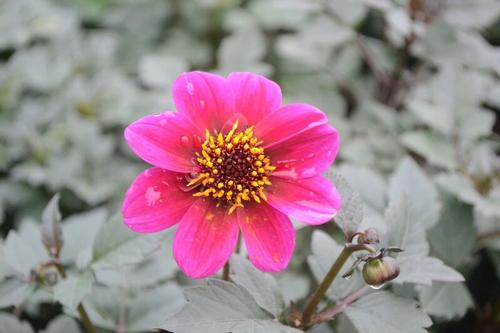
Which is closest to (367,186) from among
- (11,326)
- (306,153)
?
(306,153)

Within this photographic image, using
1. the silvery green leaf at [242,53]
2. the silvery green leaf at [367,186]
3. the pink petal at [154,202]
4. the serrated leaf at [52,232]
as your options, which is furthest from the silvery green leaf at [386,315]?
the silvery green leaf at [242,53]

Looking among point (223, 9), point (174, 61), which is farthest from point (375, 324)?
point (223, 9)

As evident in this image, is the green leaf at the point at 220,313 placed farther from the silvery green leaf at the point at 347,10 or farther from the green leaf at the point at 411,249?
the silvery green leaf at the point at 347,10

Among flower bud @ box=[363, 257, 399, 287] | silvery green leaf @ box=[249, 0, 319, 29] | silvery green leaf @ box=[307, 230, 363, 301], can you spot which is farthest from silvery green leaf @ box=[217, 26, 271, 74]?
flower bud @ box=[363, 257, 399, 287]

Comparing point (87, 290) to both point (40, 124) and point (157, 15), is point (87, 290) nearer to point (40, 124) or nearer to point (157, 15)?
point (40, 124)

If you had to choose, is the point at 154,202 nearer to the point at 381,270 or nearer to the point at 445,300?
the point at 381,270

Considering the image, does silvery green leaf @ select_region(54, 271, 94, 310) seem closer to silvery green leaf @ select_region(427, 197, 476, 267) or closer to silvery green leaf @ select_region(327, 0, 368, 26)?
silvery green leaf @ select_region(427, 197, 476, 267)
